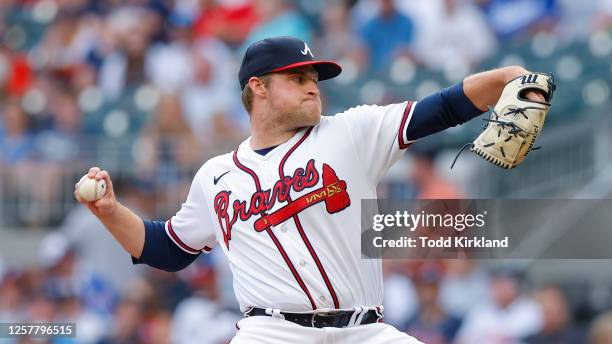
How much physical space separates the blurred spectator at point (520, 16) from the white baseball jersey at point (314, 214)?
4.95 m

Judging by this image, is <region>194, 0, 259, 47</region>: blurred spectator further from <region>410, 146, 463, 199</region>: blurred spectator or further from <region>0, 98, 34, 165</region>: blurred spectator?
<region>410, 146, 463, 199</region>: blurred spectator

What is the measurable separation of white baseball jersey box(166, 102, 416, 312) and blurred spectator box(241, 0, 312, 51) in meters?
5.15

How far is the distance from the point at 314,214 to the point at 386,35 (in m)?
5.45

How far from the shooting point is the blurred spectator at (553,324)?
6.83 m

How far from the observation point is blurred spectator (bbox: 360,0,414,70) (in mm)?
9156

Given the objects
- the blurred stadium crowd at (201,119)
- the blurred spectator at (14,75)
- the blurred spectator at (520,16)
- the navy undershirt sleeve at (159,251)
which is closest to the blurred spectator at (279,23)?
the blurred stadium crowd at (201,119)

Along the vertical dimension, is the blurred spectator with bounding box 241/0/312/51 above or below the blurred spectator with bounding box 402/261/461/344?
above

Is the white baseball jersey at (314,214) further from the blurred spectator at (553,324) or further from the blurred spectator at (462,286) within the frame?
the blurred spectator at (462,286)

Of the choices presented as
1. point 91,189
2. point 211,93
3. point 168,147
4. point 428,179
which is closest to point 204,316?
point 168,147

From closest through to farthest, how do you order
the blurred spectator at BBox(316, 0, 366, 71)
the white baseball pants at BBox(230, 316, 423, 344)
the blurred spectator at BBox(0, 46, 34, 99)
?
the white baseball pants at BBox(230, 316, 423, 344), the blurred spectator at BBox(316, 0, 366, 71), the blurred spectator at BBox(0, 46, 34, 99)

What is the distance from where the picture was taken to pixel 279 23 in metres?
9.33

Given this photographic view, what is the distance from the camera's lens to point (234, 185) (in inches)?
165

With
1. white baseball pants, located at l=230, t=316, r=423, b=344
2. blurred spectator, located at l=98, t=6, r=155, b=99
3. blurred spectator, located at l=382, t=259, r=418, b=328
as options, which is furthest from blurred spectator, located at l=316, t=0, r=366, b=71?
white baseball pants, located at l=230, t=316, r=423, b=344

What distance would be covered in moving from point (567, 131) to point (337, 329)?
4.35m
